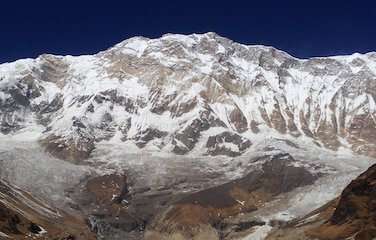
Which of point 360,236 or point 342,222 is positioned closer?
point 360,236

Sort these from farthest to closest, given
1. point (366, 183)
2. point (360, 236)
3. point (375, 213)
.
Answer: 1. point (366, 183)
2. point (375, 213)
3. point (360, 236)

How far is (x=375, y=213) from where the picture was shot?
605 ft

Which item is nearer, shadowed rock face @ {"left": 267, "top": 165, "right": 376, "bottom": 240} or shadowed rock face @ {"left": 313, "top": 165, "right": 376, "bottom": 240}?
shadowed rock face @ {"left": 267, "top": 165, "right": 376, "bottom": 240}

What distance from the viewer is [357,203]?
633 ft

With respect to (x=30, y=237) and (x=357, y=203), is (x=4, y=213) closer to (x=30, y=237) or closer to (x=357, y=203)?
(x=30, y=237)

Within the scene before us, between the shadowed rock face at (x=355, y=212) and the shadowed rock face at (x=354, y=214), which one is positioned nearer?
the shadowed rock face at (x=354, y=214)

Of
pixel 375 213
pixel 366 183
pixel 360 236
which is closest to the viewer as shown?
pixel 360 236

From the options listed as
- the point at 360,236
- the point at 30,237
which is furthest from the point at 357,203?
the point at 30,237

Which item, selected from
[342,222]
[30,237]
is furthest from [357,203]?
[30,237]

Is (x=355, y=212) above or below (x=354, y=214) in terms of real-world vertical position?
above

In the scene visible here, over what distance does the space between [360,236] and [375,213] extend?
14.2 meters

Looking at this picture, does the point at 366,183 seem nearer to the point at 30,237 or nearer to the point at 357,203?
the point at 357,203

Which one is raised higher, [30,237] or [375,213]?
[375,213]

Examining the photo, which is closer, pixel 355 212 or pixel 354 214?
pixel 354 214
